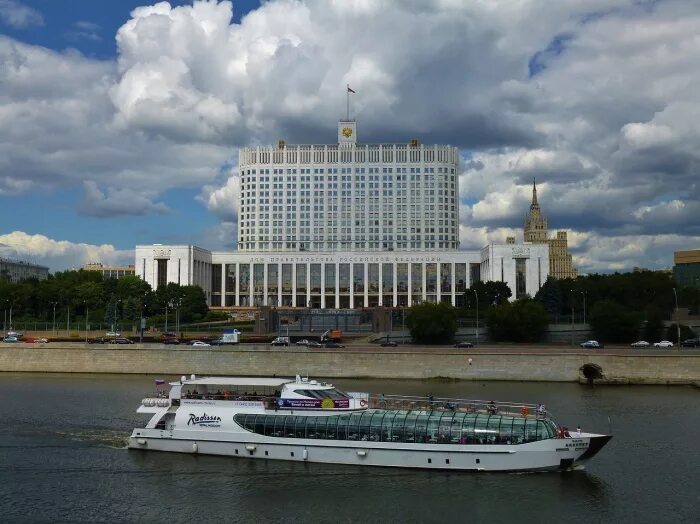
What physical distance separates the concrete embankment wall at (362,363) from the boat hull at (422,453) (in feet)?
130

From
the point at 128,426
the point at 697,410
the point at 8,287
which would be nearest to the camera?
the point at 128,426

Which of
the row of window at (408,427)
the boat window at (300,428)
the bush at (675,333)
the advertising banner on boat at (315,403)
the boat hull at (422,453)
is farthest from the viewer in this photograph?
the bush at (675,333)

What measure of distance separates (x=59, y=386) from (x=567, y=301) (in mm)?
98114

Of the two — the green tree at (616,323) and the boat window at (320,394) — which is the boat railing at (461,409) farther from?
the green tree at (616,323)

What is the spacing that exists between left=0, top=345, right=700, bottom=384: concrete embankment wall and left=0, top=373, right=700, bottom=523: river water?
25775 mm

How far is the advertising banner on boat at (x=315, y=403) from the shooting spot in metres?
44.4

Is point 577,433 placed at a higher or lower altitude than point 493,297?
lower

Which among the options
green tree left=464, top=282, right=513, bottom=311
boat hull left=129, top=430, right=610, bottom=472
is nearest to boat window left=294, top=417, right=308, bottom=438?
boat hull left=129, top=430, right=610, bottom=472

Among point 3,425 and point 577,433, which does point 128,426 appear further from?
point 577,433

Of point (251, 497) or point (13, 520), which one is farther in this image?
point (251, 497)

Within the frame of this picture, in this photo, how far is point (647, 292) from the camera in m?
133

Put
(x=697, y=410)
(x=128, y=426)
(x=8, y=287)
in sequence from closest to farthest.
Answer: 1. (x=128, y=426)
2. (x=697, y=410)
3. (x=8, y=287)

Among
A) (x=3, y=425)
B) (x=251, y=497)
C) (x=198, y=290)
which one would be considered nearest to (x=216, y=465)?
(x=251, y=497)

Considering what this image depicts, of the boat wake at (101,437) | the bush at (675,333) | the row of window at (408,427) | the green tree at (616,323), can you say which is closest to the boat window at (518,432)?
the row of window at (408,427)
